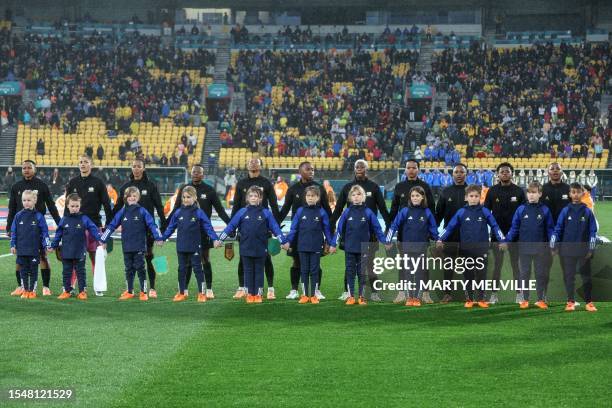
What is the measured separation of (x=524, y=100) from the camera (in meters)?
49.0

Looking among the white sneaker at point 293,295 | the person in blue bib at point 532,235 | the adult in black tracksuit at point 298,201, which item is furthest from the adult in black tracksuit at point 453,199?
the white sneaker at point 293,295

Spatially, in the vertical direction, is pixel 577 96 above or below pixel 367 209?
above

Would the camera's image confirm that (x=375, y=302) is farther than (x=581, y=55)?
No

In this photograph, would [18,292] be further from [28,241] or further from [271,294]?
[271,294]

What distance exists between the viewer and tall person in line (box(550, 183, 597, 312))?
13203mm

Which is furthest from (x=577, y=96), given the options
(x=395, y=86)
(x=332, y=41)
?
(x=332, y=41)

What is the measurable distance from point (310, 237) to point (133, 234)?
244cm

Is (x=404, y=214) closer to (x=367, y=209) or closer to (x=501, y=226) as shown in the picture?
(x=367, y=209)

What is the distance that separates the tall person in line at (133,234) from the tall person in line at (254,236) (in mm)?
1094

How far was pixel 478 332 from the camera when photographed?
37.7ft

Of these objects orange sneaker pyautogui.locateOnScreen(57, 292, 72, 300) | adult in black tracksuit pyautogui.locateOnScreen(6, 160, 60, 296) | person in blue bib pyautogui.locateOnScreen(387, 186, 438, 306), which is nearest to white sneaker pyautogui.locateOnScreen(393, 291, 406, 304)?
person in blue bib pyautogui.locateOnScreen(387, 186, 438, 306)

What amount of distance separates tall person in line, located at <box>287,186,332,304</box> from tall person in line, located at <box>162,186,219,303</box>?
1.14 m

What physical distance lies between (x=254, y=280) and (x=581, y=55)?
42.2 m

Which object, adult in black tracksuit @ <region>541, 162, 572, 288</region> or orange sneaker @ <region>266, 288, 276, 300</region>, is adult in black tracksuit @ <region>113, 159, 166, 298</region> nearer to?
orange sneaker @ <region>266, 288, 276, 300</region>
